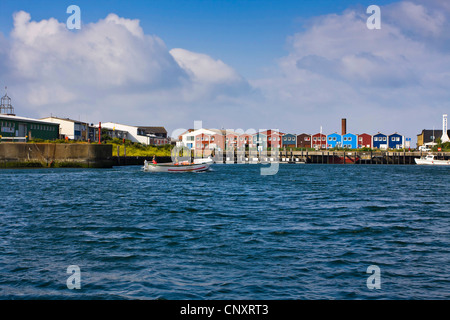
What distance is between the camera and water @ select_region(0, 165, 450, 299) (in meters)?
9.29

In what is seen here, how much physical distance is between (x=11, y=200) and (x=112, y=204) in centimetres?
652

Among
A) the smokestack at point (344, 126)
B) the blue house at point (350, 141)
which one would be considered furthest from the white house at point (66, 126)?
the smokestack at point (344, 126)

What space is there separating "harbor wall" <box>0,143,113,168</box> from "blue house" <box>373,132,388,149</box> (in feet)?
331

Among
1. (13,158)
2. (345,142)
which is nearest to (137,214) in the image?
(13,158)

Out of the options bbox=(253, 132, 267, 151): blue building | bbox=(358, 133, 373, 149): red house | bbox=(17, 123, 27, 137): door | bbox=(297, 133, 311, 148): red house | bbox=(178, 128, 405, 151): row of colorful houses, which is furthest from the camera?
bbox=(297, 133, 311, 148): red house

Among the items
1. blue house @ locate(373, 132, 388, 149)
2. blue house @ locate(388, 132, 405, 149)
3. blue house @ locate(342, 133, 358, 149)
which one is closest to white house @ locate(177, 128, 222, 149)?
blue house @ locate(342, 133, 358, 149)

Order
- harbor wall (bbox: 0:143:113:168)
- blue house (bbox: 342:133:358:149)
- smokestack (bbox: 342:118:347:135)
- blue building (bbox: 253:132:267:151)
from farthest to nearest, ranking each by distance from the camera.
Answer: smokestack (bbox: 342:118:347:135)
blue house (bbox: 342:133:358:149)
blue building (bbox: 253:132:267:151)
harbor wall (bbox: 0:143:113:168)

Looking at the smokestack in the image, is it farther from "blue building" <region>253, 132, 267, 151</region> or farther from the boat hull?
the boat hull

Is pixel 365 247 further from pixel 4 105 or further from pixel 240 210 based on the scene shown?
pixel 4 105

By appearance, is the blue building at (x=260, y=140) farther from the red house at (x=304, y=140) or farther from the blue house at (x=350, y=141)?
the blue house at (x=350, y=141)

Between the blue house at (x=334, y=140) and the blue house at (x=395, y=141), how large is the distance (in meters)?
16.5

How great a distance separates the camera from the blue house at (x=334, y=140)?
140 meters
